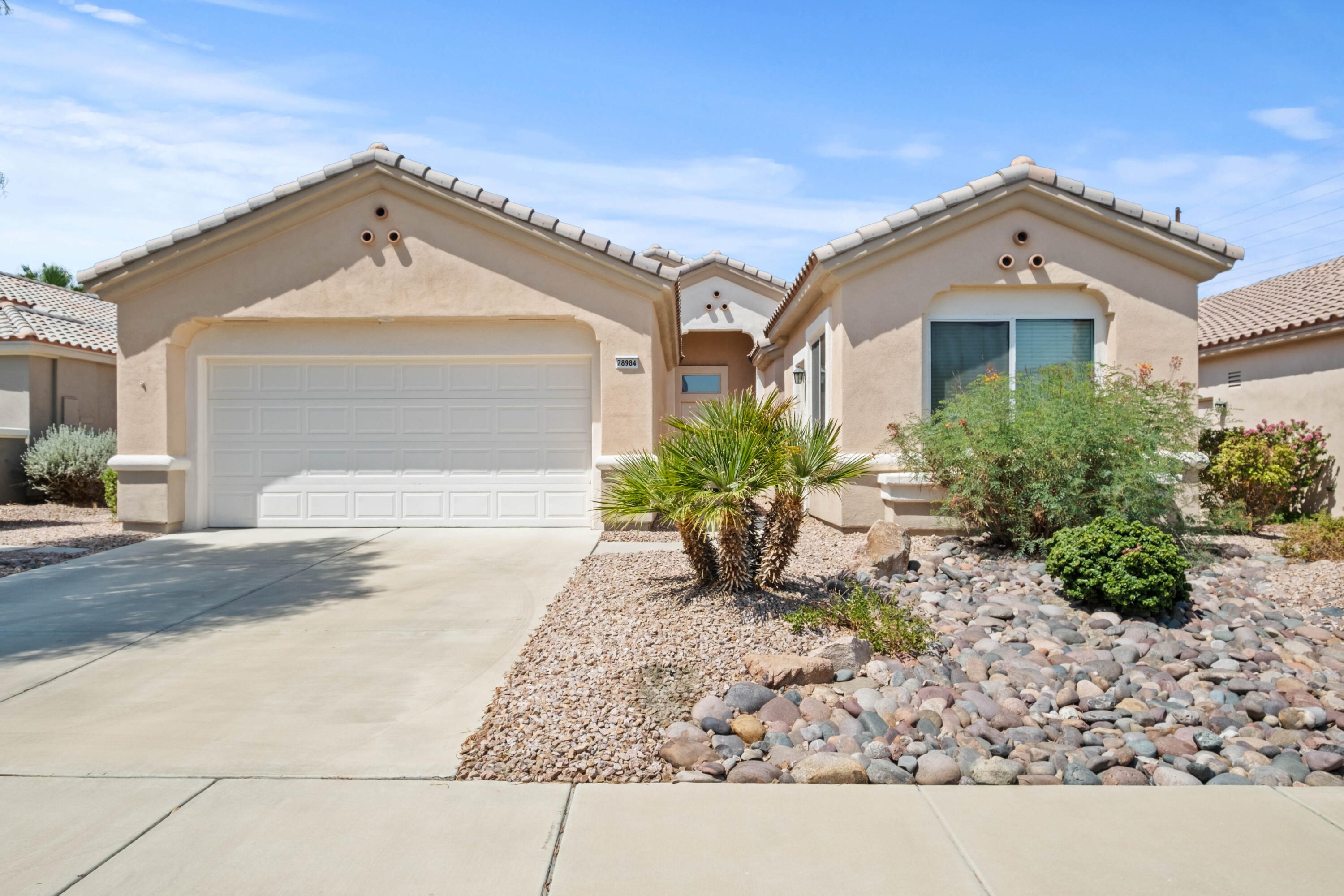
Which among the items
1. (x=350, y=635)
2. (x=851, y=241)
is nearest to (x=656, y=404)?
(x=851, y=241)

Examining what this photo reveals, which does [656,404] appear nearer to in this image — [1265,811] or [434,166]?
[434,166]

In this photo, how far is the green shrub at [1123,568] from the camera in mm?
6504

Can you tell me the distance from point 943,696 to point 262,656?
443 cm

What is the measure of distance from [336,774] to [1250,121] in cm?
2006

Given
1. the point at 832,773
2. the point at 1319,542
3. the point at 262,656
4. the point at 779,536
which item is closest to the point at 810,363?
the point at 1319,542

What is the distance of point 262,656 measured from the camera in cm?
579

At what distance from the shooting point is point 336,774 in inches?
156

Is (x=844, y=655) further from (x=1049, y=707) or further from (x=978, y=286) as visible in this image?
(x=978, y=286)

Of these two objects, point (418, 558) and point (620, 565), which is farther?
point (418, 558)

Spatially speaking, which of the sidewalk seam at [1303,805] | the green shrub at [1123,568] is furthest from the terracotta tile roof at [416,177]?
the sidewalk seam at [1303,805]

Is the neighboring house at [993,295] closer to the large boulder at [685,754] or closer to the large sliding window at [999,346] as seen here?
the large sliding window at [999,346]

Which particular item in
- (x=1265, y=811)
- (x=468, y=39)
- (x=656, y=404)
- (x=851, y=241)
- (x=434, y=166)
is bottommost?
(x=1265, y=811)

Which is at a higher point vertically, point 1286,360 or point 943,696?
point 1286,360

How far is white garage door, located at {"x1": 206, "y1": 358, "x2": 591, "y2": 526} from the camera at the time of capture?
38.7 ft
